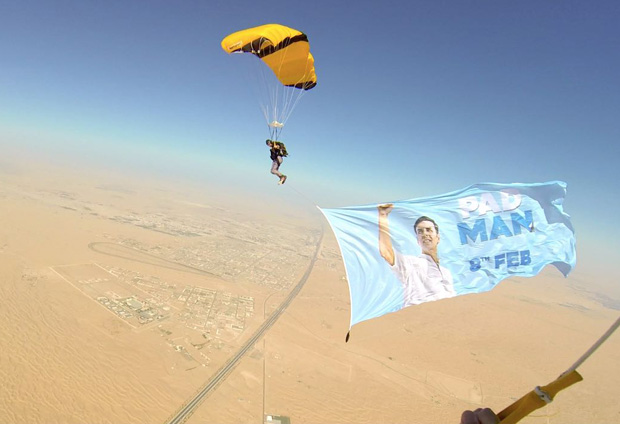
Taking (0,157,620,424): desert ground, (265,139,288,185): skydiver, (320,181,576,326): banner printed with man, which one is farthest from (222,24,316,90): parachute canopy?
(0,157,620,424): desert ground

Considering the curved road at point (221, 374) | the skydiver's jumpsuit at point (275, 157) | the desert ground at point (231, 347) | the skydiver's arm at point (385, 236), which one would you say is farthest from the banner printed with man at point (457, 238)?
the curved road at point (221, 374)

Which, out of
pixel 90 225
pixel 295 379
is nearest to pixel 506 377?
pixel 295 379

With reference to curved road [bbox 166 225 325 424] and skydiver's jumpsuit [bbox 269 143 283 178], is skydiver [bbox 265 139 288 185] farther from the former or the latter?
curved road [bbox 166 225 325 424]

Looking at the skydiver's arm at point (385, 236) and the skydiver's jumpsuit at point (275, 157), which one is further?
the skydiver's jumpsuit at point (275, 157)

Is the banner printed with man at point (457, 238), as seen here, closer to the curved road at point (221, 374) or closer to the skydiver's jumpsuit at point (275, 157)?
the skydiver's jumpsuit at point (275, 157)

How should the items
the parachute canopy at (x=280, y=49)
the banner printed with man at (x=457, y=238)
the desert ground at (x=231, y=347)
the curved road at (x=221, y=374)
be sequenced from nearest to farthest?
1. the banner printed with man at (x=457, y=238)
2. the parachute canopy at (x=280, y=49)
3. the curved road at (x=221, y=374)
4. the desert ground at (x=231, y=347)

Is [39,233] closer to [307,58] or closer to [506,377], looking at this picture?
[307,58]
